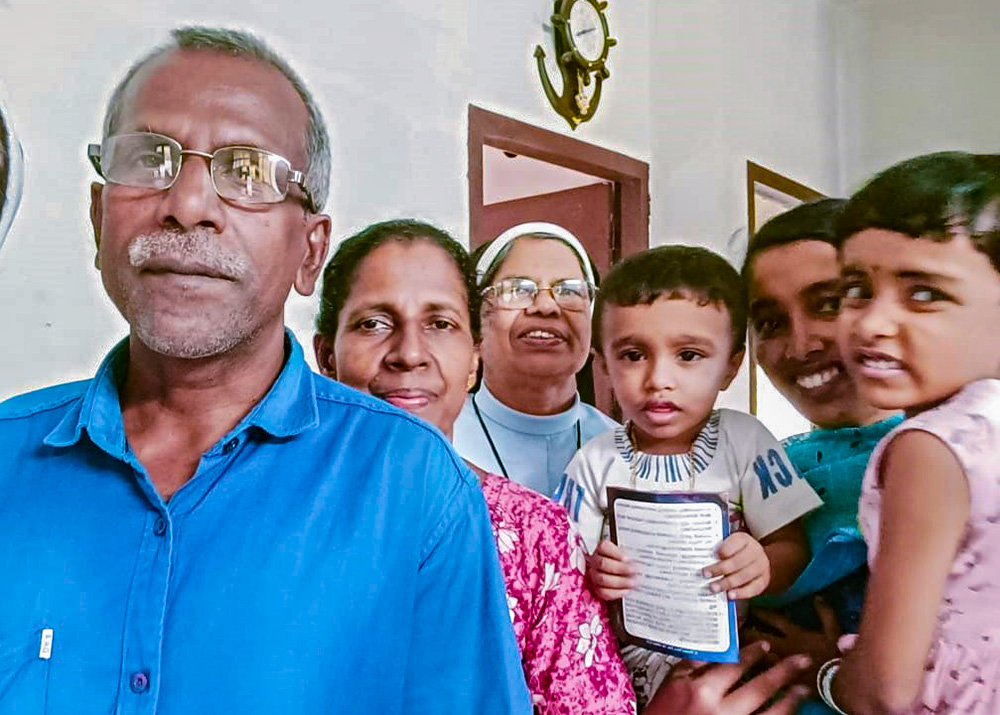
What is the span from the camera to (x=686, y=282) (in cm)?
86

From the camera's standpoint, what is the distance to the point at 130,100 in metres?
0.74

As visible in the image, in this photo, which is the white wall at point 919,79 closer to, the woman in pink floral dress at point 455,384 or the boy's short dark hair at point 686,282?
the boy's short dark hair at point 686,282

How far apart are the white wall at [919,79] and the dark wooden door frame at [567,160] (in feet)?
1.66

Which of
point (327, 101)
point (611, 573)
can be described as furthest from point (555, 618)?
point (327, 101)

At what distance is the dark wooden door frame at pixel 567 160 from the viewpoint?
1.53 metres

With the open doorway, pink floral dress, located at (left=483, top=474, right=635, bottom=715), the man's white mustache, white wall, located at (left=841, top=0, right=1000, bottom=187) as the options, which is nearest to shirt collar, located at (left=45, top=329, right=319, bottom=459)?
the man's white mustache

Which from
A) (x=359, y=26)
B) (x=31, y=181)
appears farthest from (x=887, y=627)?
(x=359, y=26)

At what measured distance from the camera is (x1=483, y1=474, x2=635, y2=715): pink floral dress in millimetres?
818

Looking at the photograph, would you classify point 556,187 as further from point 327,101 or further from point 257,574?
point 257,574

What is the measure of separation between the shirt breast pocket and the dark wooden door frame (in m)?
1.06

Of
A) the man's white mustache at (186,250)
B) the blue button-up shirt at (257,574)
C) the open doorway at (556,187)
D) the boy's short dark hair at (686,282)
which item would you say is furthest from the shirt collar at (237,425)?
the open doorway at (556,187)

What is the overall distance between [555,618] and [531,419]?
314 millimetres

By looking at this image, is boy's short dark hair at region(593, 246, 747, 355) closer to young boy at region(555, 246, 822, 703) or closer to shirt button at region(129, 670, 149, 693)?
young boy at region(555, 246, 822, 703)

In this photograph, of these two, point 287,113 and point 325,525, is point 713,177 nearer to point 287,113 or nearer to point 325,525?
point 287,113
